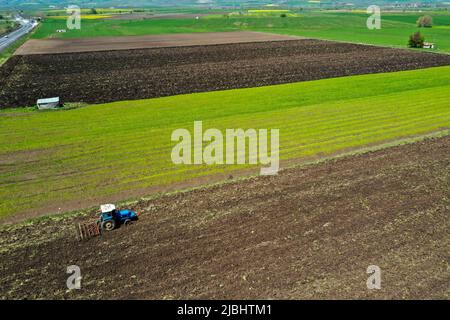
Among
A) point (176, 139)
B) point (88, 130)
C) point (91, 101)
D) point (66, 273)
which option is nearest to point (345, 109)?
point (176, 139)

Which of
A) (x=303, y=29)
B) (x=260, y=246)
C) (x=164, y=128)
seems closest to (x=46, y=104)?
(x=164, y=128)

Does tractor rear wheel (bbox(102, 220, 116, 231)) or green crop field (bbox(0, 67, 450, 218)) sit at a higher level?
green crop field (bbox(0, 67, 450, 218))

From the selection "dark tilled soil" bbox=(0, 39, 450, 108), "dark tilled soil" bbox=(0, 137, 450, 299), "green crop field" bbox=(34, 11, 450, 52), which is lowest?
"dark tilled soil" bbox=(0, 137, 450, 299)

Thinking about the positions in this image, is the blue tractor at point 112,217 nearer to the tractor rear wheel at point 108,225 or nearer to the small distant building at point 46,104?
the tractor rear wheel at point 108,225

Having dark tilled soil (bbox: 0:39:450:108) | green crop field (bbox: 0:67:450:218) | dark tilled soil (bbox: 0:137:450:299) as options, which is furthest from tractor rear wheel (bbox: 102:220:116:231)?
dark tilled soil (bbox: 0:39:450:108)

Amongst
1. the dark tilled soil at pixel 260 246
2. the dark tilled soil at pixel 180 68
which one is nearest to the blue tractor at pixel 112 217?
the dark tilled soil at pixel 260 246

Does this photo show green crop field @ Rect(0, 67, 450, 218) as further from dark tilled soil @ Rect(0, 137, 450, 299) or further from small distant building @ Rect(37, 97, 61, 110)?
dark tilled soil @ Rect(0, 137, 450, 299)

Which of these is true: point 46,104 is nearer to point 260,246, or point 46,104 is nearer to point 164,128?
point 164,128
